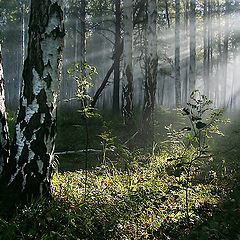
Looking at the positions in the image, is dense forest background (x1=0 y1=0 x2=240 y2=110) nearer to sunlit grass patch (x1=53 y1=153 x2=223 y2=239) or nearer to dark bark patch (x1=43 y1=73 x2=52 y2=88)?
sunlit grass patch (x1=53 y1=153 x2=223 y2=239)

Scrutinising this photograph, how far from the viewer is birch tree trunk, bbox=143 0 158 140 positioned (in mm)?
7789

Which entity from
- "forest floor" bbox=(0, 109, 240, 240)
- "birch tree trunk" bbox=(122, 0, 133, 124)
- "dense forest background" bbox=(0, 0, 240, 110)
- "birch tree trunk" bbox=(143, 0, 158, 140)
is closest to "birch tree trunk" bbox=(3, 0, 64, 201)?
"forest floor" bbox=(0, 109, 240, 240)

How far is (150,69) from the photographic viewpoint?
7941mm

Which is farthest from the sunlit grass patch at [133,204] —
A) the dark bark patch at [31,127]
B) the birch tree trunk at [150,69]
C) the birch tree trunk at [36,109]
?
the birch tree trunk at [150,69]

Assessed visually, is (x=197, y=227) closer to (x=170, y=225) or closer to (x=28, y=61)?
(x=170, y=225)

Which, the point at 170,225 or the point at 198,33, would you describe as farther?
the point at 198,33

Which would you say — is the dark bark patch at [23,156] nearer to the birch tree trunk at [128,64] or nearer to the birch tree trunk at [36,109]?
the birch tree trunk at [36,109]

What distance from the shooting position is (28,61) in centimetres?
299

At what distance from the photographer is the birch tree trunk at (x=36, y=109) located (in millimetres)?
2904

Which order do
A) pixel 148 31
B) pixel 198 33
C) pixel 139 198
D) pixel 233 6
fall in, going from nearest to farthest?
1. pixel 139 198
2. pixel 148 31
3. pixel 233 6
4. pixel 198 33

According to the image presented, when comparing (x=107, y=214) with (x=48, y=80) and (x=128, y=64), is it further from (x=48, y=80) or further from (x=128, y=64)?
(x=128, y=64)

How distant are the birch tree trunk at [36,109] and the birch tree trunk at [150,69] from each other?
510 cm

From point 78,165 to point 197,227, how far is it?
3541mm

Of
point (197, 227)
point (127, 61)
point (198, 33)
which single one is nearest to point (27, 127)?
point (197, 227)
